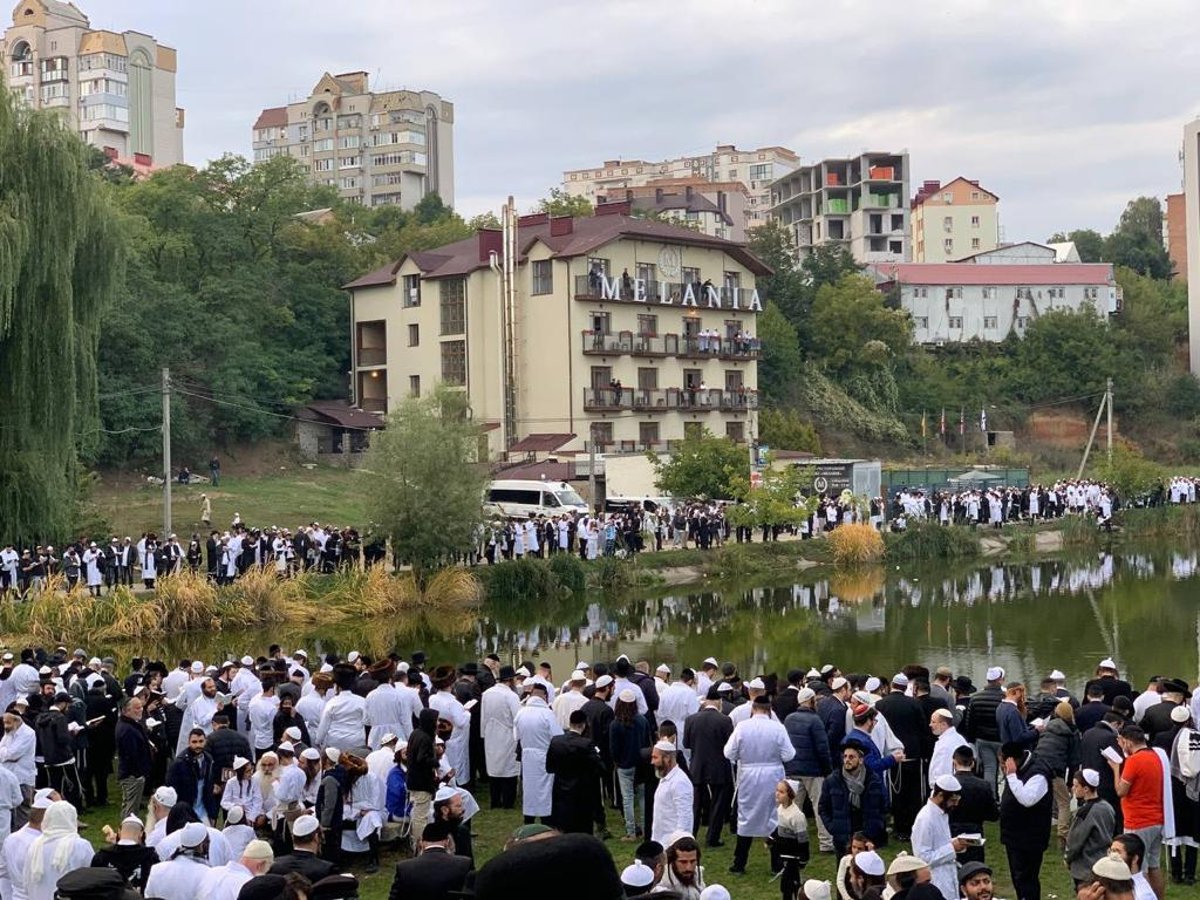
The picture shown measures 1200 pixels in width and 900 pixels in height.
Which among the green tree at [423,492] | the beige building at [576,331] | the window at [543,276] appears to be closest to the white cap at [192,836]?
the green tree at [423,492]

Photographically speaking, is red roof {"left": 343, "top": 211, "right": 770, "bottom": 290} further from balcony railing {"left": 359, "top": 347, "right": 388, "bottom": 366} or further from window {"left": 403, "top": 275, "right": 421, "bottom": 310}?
balcony railing {"left": 359, "top": 347, "right": 388, "bottom": 366}

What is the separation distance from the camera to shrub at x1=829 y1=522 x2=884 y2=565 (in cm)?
4278

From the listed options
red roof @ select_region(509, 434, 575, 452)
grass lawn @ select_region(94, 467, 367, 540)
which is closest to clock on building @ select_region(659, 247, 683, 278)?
red roof @ select_region(509, 434, 575, 452)

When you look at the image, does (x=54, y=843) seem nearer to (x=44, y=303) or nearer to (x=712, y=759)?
(x=712, y=759)

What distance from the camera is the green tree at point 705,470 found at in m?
45.1

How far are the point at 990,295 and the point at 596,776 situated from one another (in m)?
75.0

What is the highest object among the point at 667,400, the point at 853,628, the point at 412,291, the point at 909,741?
the point at 412,291

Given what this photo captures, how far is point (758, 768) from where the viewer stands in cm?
1211

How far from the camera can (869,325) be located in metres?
73.1

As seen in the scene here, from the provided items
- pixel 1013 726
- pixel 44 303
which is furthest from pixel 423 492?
pixel 1013 726

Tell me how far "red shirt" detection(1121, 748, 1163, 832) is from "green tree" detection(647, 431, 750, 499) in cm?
3408

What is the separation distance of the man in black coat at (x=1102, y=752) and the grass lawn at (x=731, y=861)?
30.3 inches

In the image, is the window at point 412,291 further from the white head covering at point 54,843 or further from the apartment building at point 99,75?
the white head covering at point 54,843

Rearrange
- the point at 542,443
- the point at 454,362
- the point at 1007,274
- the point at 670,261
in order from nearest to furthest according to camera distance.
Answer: the point at 542,443
the point at 454,362
the point at 670,261
the point at 1007,274
